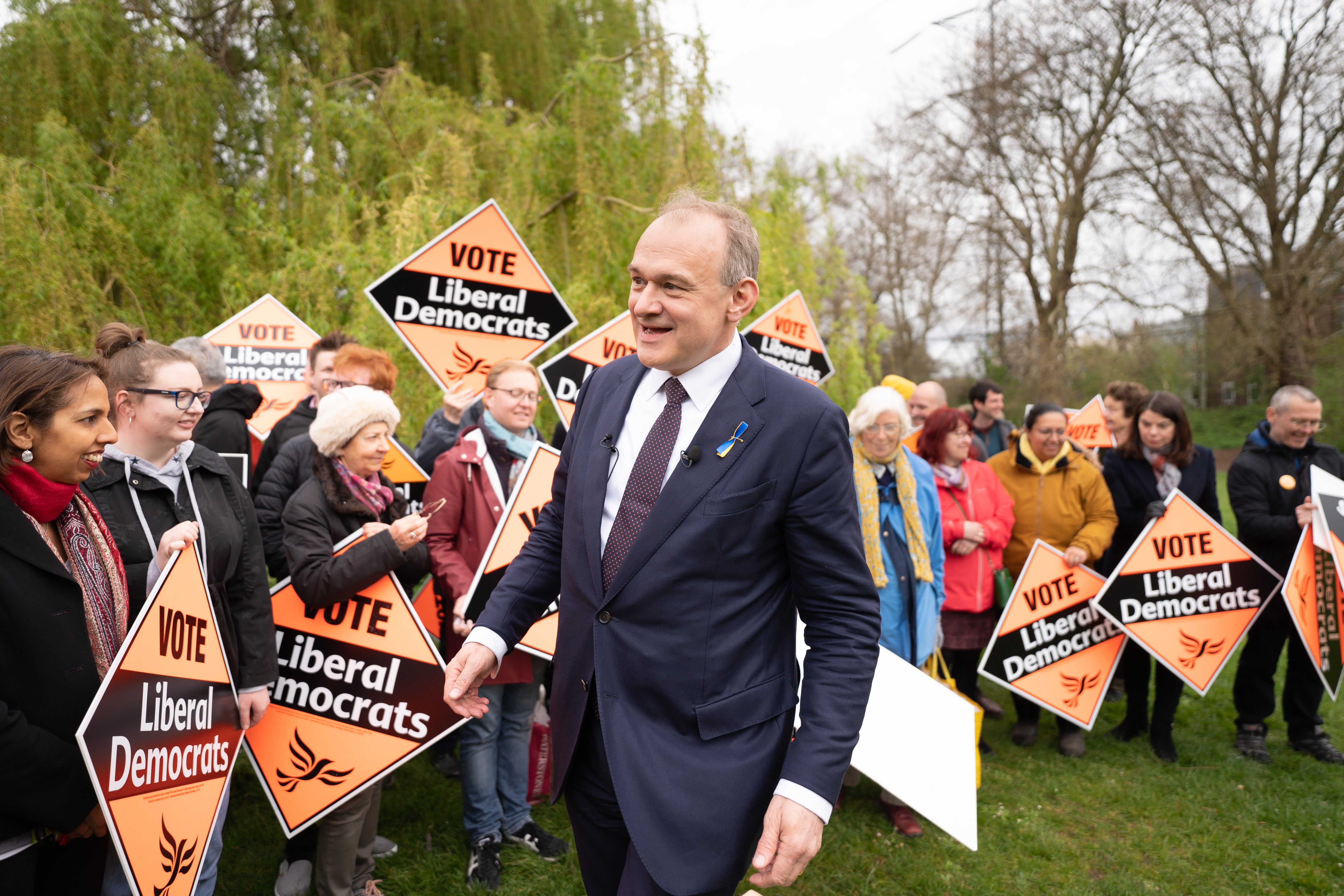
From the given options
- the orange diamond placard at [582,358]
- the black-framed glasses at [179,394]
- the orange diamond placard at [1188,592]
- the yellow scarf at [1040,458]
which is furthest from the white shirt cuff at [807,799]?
the yellow scarf at [1040,458]

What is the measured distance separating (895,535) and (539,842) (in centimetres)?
224

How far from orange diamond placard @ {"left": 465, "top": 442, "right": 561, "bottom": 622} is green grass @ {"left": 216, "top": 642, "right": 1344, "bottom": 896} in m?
1.15

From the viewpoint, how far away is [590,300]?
6.93 metres

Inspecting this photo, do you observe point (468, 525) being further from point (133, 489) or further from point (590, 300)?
point (590, 300)

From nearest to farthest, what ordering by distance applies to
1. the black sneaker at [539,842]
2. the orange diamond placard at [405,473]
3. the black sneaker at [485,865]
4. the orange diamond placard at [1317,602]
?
1. the black sneaker at [485,865]
2. the black sneaker at [539,842]
3. the orange diamond placard at [405,473]
4. the orange diamond placard at [1317,602]

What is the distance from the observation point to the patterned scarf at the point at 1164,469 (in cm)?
549

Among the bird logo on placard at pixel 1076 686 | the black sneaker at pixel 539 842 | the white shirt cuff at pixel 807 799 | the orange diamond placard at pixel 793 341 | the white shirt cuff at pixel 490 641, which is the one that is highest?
the orange diamond placard at pixel 793 341

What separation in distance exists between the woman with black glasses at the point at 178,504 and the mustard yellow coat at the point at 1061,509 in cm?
418

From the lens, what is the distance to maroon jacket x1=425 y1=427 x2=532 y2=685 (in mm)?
3863

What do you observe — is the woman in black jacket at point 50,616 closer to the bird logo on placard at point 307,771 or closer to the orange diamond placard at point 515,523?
the bird logo on placard at point 307,771

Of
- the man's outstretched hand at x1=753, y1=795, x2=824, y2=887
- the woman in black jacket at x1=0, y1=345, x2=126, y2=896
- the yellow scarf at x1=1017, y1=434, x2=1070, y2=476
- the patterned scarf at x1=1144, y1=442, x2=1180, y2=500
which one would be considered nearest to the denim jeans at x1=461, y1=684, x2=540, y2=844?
the woman in black jacket at x1=0, y1=345, x2=126, y2=896

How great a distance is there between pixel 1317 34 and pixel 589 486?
21.9 metres

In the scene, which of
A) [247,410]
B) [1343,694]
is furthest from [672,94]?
[1343,694]

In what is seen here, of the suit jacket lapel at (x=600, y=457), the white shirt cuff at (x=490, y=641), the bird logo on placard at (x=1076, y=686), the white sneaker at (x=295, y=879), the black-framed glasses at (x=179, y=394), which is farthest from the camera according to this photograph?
the bird logo on placard at (x=1076, y=686)
